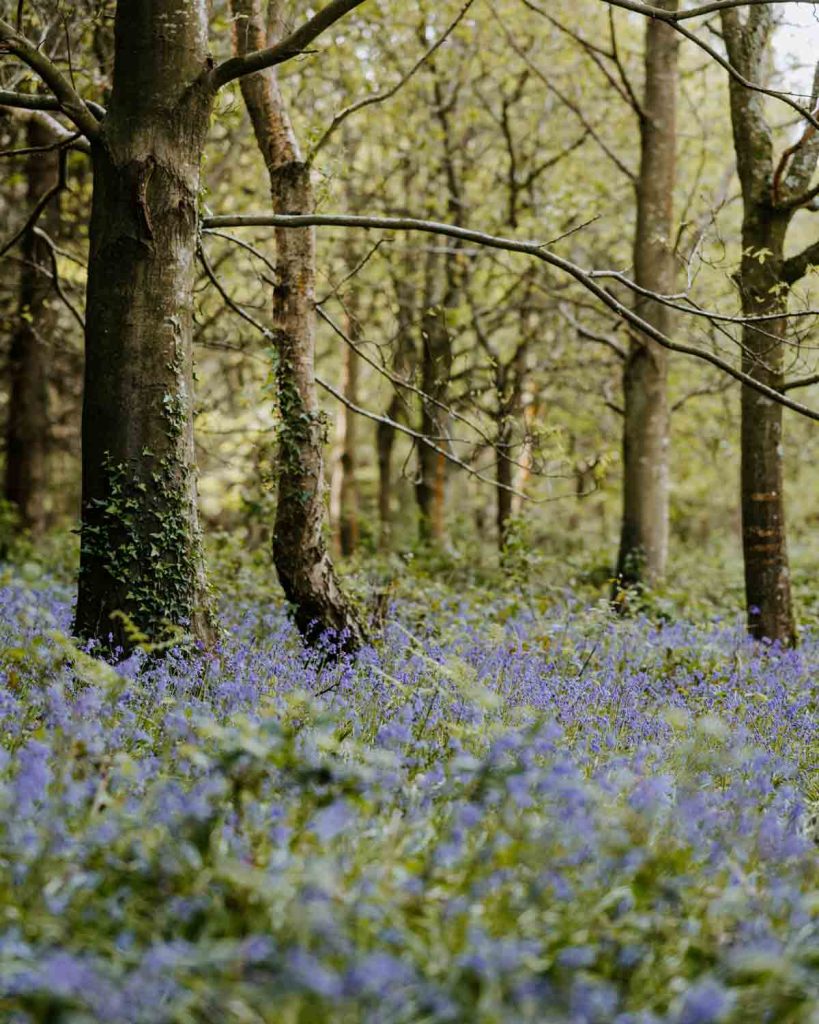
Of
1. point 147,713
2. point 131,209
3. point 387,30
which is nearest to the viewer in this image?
point 147,713

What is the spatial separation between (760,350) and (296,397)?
14.9 ft

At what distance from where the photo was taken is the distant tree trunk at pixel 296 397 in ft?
22.4

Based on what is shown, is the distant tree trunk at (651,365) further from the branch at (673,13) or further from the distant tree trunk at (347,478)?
the distant tree trunk at (347,478)

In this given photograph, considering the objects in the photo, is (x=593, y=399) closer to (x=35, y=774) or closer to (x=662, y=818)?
(x=662, y=818)

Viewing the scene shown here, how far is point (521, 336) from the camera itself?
16.4 metres

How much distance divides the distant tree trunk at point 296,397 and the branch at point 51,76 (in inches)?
70.9

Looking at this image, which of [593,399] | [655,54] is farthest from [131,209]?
[593,399]

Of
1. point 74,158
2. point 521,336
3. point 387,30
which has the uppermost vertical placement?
point 387,30

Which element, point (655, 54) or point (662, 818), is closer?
point (662, 818)

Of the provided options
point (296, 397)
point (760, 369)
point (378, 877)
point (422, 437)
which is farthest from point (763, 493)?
point (378, 877)

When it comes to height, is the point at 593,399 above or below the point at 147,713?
above

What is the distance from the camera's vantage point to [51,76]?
5211 mm

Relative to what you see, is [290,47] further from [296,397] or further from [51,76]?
[296,397]

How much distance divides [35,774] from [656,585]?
31.5 ft
